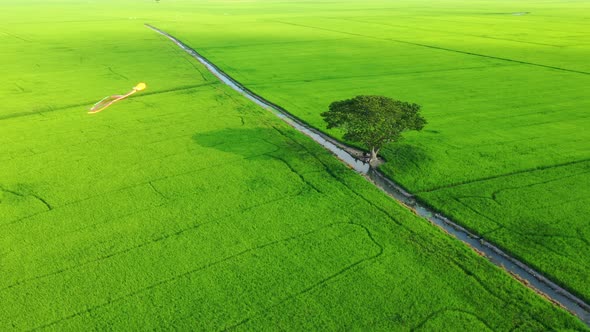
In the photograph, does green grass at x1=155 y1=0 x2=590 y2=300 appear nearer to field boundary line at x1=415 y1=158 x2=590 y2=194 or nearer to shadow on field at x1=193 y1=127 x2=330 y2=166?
field boundary line at x1=415 y1=158 x2=590 y2=194

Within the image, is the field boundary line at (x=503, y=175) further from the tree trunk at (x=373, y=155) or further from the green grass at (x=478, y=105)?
the tree trunk at (x=373, y=155)

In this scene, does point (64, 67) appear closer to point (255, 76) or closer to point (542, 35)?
point (255, 76)

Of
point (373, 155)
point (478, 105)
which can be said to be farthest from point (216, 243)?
point (478, 105)

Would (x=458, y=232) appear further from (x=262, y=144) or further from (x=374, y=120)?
(x=262, y=144)

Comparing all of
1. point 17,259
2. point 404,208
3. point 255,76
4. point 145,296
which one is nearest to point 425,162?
point 404,208

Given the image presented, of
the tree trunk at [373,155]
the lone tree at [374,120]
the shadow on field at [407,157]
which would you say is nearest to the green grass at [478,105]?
the shadow on field at [407,157]

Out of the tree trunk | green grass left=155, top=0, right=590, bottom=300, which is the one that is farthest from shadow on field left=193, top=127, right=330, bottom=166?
green grass left=155, top=0, right=590, bottom=300

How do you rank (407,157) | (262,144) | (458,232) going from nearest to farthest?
(458,232) → (407,157) → (262,144)
